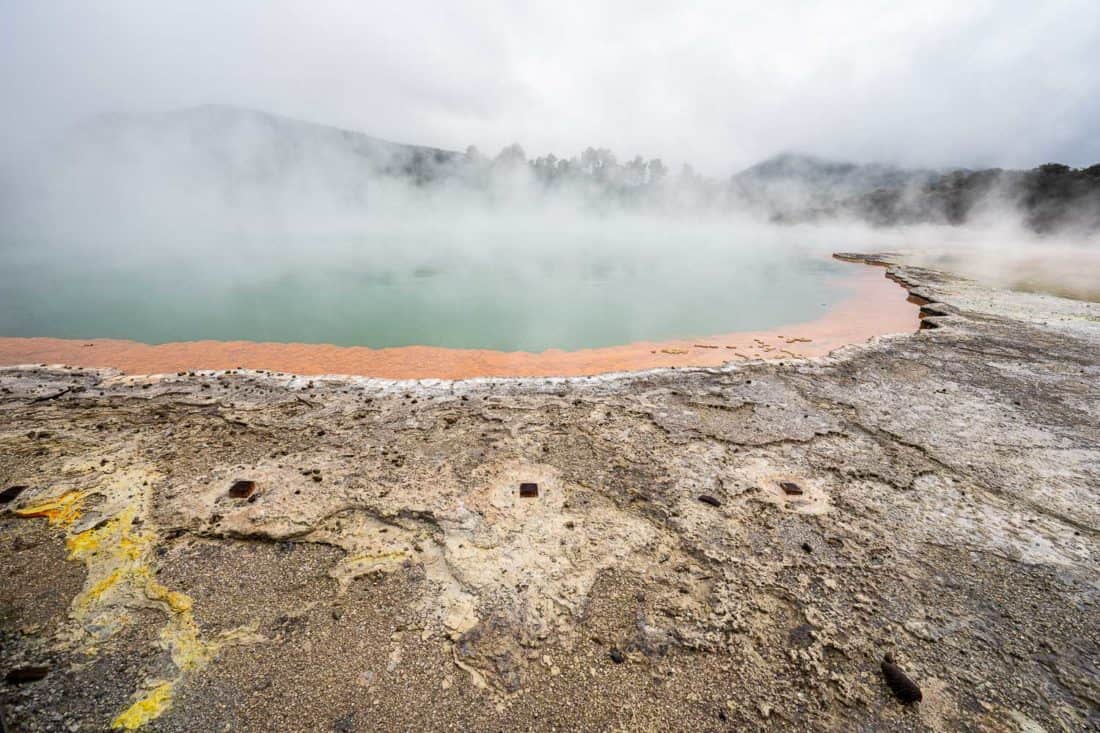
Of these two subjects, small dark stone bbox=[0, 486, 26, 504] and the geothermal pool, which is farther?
the geothermal pool

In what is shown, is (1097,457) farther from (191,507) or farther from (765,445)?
(191,507)

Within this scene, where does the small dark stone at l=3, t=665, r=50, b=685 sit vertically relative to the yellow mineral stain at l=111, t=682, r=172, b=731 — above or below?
above

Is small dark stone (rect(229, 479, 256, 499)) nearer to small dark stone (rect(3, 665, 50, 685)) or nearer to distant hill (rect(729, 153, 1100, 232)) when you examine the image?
small dark stone (rect(3, 665, 50, 685))

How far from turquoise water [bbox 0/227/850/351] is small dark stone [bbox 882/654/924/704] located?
17.3 ft

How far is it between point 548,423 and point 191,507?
2.05 metres

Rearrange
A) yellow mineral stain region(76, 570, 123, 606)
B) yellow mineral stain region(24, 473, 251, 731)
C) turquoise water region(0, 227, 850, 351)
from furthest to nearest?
1. turquoise water region(0, 227, 850, 351)
2. yellow mineral stain region(76, 570, 123, 606)
3. yellow mineral stain region(24, 473, 251, 731)

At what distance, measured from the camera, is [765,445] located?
2.93m

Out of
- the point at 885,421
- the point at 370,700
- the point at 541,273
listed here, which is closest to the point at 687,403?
the point at 885,421

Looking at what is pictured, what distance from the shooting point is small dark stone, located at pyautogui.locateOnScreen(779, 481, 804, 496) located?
2438 millimetres

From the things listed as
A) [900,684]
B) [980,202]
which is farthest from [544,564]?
[980,202]

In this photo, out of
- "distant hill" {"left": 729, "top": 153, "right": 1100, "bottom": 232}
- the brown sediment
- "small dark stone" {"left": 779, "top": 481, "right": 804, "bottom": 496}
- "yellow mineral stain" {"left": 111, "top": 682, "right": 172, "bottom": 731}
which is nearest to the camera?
"yellow mineral stain" {"left": 111, "top": 682, "right": 172, "bottom": 731}

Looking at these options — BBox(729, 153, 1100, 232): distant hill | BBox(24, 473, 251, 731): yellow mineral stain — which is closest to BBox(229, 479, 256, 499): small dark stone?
BBox(24, 473, 251, 731): yellow mineral stain

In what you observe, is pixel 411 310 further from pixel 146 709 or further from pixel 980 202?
pixel 980 202

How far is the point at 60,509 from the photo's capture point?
86.2 inches
